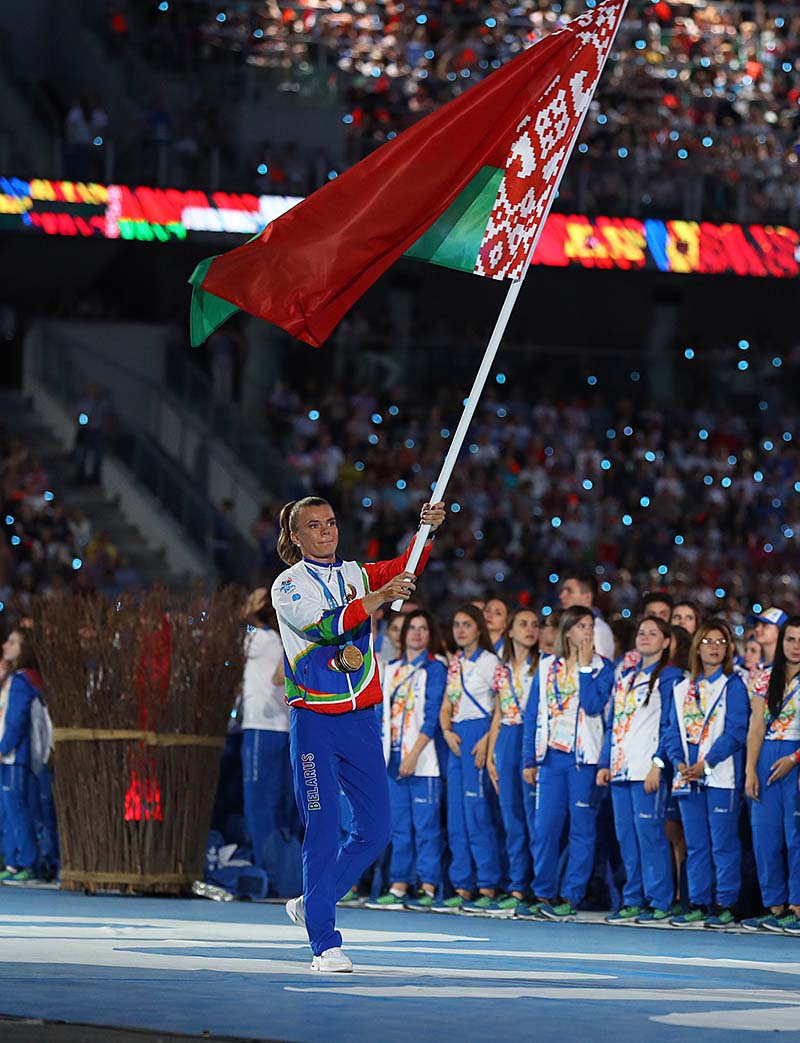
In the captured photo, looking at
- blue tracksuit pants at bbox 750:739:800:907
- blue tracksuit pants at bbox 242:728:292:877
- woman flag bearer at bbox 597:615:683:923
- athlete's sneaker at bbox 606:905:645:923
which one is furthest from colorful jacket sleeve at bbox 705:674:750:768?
blue tracksuit pants at bbox 242:728:292:877

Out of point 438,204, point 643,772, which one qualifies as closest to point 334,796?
point 438,204

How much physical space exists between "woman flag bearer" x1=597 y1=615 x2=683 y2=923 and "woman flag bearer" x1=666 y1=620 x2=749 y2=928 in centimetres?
11

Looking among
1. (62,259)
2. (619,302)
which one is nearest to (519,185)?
(62,259)

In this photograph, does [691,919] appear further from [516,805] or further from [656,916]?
[516,805]

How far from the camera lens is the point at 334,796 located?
8023 millimetres

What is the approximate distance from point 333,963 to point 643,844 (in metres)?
3.89

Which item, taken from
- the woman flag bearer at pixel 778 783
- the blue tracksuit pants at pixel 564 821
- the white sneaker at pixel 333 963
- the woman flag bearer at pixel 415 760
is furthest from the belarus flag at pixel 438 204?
the woman flag bearer at pixel 415 760

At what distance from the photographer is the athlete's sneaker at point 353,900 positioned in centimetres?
1226

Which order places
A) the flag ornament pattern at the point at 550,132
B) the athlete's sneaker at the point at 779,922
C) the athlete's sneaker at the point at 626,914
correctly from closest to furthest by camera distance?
the flag ornament pattern at the point at 550,132 < the athlete's sneaker at the point at 779,922 < the athlete's sneaker at the point at 626,914

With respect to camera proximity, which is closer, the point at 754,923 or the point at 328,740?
the point at 328,740

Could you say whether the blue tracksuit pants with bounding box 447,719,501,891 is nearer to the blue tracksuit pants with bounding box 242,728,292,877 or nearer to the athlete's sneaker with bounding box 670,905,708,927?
the blue tracksuit pants with bounding box 242,728,292,877

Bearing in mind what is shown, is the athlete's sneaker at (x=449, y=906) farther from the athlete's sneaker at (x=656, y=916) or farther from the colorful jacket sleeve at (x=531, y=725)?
the athlete's sneaker at (x=656, y=916)

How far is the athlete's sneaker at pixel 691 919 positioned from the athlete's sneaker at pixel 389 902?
175cm

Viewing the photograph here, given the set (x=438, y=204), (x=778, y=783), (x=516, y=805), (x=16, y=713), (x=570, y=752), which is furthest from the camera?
(x=16, y=713)
